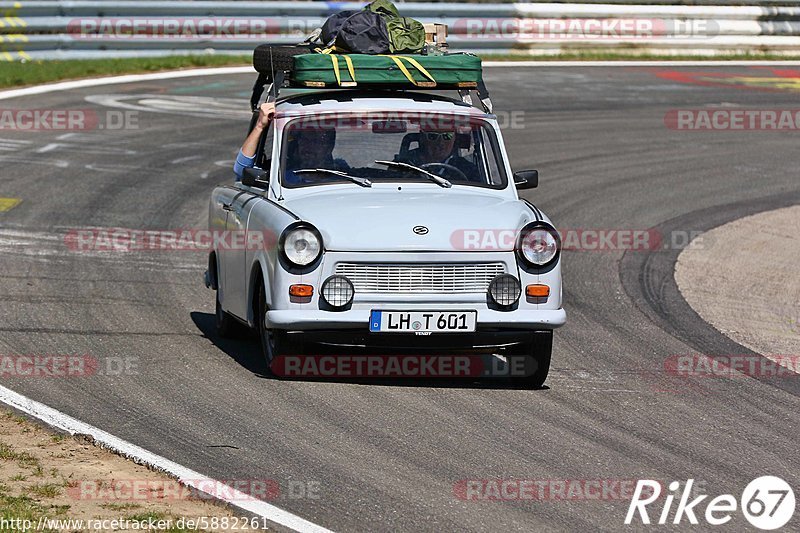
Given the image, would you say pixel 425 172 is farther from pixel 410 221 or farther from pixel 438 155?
pixel 410 221

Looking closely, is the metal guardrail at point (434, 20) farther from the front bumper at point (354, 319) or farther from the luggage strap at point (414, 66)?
the front bumper at point (354, 319)

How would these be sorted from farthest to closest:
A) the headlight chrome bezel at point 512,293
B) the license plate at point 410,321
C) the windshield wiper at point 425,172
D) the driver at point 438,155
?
the driver at point 438,155
the windshield wiper at point 425,172
the headlight chrome bezel at point 512,293
the license plate at point 410,321

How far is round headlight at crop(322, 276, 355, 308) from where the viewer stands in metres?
7.94

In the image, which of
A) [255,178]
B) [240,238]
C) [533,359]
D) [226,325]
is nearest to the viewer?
[533,359]

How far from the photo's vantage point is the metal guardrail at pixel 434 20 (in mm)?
23453

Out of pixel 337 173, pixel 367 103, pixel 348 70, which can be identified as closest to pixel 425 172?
pixel 337 173

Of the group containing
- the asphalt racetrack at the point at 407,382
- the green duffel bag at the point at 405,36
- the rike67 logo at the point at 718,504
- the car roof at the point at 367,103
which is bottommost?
the asphalt racetrack at the point at 407,382

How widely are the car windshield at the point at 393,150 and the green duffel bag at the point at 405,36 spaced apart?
101 cm

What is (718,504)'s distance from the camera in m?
6.19

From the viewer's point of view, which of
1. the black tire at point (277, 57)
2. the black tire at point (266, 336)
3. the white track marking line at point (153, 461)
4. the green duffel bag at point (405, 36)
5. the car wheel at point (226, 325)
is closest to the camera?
the white track marking line at point (153, 461)

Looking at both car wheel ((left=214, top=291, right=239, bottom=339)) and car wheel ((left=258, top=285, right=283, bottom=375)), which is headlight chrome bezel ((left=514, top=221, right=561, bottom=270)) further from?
car wheel ((left=214, top=291, right=239, bottom=339))

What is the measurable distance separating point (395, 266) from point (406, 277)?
0.30 feet

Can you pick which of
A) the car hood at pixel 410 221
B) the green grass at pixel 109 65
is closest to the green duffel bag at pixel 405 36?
the car hood at pixel 410 221

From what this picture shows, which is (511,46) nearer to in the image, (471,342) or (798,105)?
(798,105)
